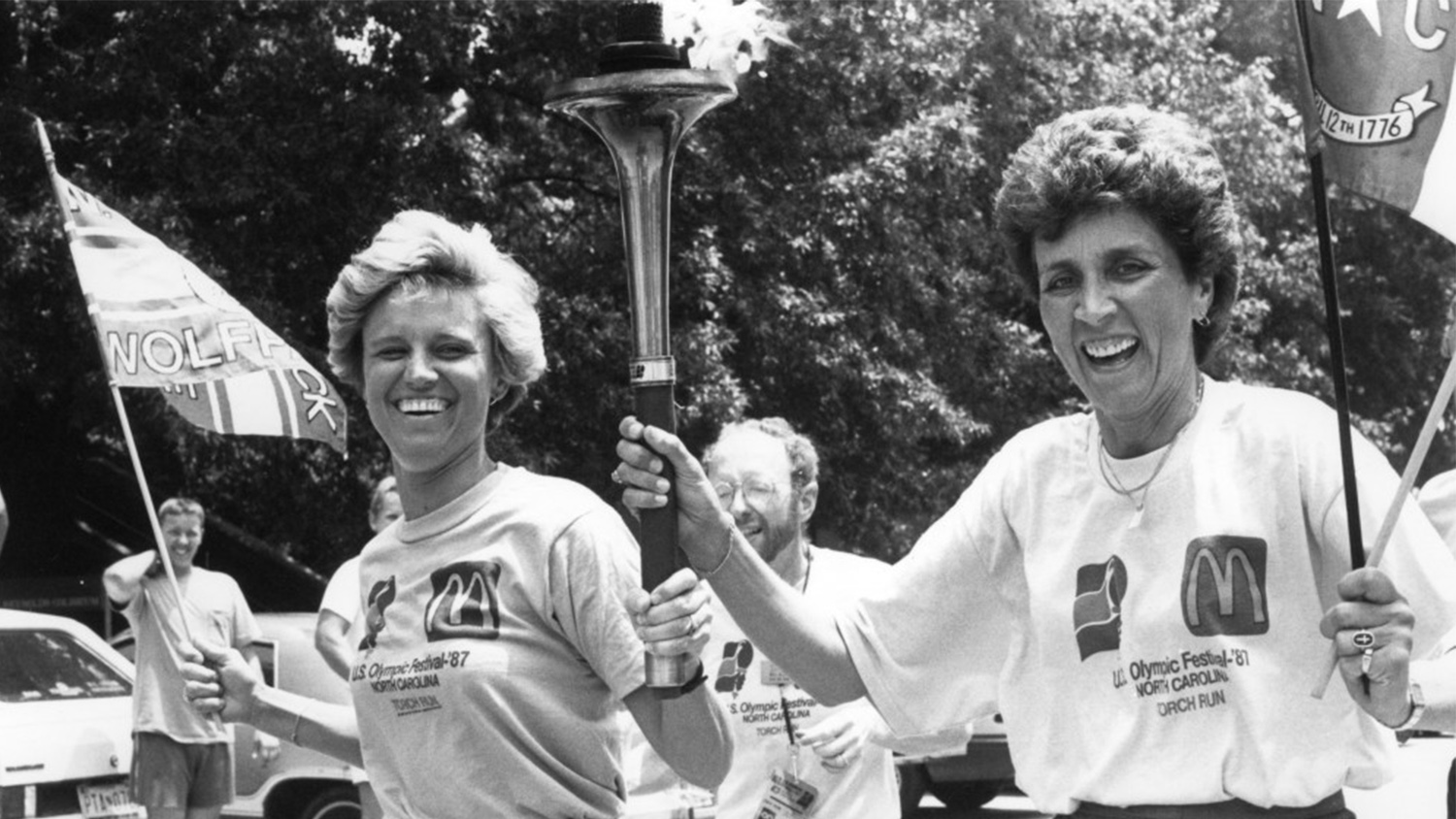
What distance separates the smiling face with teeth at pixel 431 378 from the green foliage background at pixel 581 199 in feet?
38.5

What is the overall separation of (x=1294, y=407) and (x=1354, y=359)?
25.5 m

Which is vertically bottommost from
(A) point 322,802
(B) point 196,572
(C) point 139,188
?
(A) point 322,802

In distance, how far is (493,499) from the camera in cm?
395

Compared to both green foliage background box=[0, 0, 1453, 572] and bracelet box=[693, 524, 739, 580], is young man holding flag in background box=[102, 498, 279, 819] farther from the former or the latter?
bracelet box=[693, 524, 739, 580]

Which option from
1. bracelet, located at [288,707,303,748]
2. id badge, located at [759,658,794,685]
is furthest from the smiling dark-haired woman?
id badge, located at [759,658,794,685]

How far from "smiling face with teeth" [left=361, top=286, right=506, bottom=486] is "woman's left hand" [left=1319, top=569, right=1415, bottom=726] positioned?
1.68 meters

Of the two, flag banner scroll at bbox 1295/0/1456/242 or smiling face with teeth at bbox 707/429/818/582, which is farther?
smiling face with teeth at bbox 707/429/818/582

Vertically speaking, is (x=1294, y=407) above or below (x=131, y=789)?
above

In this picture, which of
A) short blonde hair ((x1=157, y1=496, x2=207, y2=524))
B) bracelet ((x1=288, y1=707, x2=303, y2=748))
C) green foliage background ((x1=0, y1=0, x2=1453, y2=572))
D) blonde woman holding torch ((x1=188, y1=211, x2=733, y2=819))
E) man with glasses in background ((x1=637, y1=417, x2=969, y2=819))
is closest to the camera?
blonde woman holding torch ((x1=188, y1=211, x2=733, y2=819))

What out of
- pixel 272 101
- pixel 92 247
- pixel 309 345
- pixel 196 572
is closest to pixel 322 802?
pixel 196 572

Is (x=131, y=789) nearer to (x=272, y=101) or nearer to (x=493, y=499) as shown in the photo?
(x=493, y=499)

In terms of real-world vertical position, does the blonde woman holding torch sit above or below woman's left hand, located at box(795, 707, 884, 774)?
above

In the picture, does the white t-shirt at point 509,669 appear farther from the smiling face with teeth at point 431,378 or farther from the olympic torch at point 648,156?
the olympic torch at point 648,156

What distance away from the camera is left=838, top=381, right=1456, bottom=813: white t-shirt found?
311 centimetres
